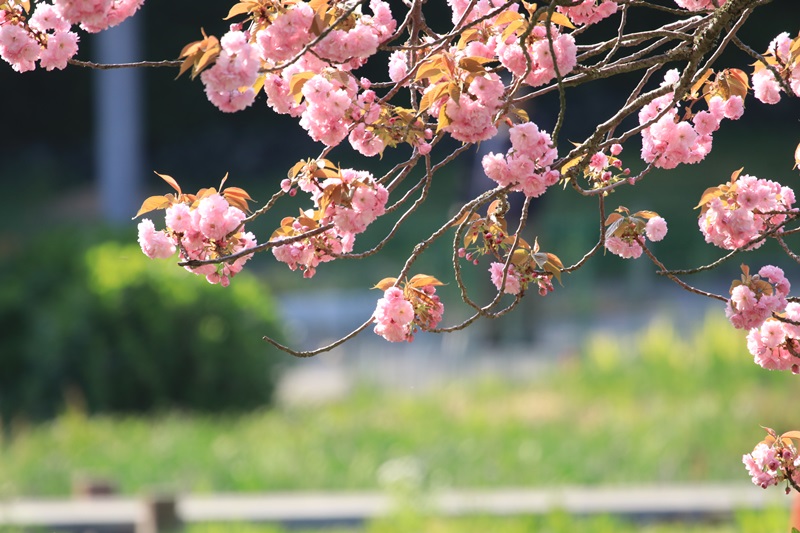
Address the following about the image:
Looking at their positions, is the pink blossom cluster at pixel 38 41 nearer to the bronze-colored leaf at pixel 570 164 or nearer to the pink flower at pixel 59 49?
the pink flower at pixel 59 49

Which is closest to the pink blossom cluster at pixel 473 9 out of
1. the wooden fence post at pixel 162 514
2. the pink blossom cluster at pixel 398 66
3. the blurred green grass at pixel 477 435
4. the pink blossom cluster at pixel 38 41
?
the pink blossom cluster at pixel 398 66

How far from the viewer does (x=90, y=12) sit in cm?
186

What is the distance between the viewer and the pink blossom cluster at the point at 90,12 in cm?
185

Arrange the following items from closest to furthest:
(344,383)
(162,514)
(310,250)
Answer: (310,250) < (162,514) < (344,383)

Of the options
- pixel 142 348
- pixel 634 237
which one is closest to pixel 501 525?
pixel 634 237

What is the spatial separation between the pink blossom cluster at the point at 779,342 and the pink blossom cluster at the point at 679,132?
0.34 meters

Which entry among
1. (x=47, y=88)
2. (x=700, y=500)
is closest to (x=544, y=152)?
(x=700, y=500)

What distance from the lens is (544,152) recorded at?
1.95 m

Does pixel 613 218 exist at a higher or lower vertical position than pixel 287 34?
lower

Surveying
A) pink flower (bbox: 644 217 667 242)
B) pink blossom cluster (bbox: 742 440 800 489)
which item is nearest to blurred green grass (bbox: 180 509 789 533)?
pink blossom cluster (bbox: 742 440 800 489)

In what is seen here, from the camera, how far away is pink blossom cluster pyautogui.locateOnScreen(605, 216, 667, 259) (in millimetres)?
2160

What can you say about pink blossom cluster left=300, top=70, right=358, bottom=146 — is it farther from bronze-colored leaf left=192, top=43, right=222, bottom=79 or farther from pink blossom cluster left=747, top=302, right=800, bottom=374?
pink blossom cluster left=747, top=302, right=800, bottom=374

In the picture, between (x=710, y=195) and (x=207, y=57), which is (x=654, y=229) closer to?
(x=710, y=195)

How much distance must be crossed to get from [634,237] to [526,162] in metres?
0.35
